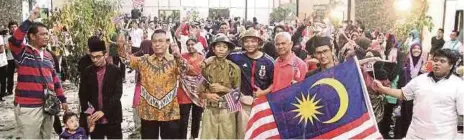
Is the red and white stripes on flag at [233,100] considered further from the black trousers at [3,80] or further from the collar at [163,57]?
the black trousers at [3,80]

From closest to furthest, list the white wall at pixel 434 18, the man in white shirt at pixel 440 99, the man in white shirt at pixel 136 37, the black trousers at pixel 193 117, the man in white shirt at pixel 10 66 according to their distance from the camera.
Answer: the man in white shirt at pixel 440 99 < the black trousers at pixel 193 117 < the man in white shirt at pixel 10 66 < the white wall at pixel 434 18 < the man in white shirt at pixel 136 37

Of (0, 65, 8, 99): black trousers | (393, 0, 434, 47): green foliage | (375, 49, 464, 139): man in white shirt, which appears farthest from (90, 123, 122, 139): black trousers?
(393, 0, 434, 47): green foliage

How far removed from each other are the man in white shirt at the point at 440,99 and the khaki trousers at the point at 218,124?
1.64 meters

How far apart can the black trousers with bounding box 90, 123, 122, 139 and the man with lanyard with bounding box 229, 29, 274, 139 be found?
1140 millimetres

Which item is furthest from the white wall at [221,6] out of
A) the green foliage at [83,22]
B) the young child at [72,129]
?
the young child at [72,129]

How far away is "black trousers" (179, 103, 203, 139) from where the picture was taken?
5852mm

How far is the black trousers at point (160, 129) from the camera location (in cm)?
491

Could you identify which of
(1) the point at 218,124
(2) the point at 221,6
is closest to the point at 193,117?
(1) the point at 218,124

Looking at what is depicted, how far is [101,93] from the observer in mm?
4844

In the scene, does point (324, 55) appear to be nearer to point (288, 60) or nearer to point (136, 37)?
point (288, 60)

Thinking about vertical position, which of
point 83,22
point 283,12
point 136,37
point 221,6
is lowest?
point 136,37

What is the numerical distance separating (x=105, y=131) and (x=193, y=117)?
1639 millimetres

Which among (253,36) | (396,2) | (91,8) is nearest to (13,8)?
(91,8)

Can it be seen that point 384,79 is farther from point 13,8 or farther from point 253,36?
point 13,8
